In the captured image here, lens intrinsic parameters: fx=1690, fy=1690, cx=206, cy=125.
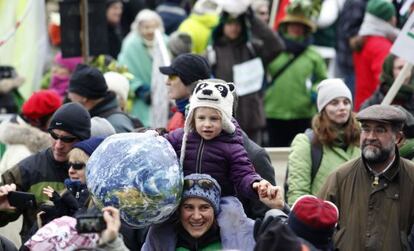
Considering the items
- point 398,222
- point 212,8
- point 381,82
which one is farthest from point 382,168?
point 212,8

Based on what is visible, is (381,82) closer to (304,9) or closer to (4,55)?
(304,9)

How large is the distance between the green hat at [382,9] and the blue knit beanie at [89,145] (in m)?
6.27

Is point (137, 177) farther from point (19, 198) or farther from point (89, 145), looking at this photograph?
point (89, 145)

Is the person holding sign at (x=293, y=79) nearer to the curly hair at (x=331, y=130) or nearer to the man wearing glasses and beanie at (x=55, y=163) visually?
the curly hair at (x=331, y=130)

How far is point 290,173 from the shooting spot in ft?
40.8

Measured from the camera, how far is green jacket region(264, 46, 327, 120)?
17.0 metres

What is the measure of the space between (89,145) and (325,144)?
7.45 ft

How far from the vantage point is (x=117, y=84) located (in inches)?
548

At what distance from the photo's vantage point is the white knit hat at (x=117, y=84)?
45.5 feet

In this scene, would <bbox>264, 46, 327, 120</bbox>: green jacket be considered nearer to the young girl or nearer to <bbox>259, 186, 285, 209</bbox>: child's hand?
the young girl

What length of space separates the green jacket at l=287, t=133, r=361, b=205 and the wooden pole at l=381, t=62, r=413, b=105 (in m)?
0.75

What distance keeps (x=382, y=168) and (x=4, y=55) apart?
235 inches

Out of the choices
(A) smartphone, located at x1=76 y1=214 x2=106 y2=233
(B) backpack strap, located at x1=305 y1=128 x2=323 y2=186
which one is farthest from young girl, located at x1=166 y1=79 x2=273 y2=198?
(B) backpack strap, located at x1=305 y1=128 x2=323 y2=186

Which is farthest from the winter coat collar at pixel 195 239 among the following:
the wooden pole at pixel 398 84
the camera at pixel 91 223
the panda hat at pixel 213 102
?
the wooden pole at pixel 398 84
